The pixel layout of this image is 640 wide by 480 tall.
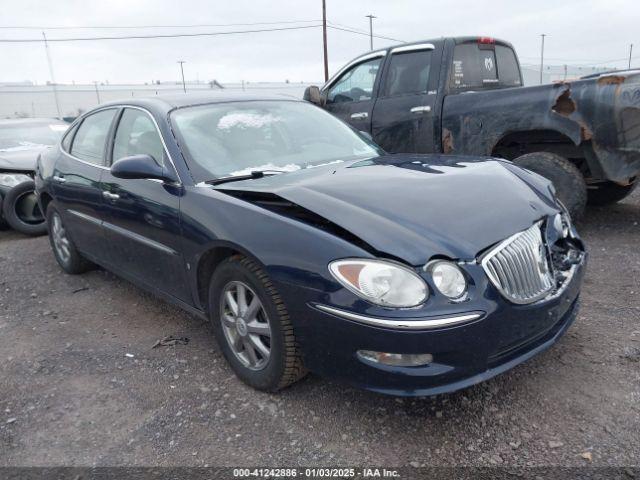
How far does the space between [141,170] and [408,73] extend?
385 cm

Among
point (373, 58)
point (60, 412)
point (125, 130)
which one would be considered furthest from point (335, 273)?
Answer: point (373, 58)

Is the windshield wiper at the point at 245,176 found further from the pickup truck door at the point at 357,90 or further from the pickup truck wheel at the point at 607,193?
the pickup truck wheel at the point at 607,193

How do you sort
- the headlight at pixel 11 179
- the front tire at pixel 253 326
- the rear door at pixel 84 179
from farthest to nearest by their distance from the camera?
the headlight at pixel 11 179 → the rear door at pixel 84 179 → the front tire at pixel 253 326

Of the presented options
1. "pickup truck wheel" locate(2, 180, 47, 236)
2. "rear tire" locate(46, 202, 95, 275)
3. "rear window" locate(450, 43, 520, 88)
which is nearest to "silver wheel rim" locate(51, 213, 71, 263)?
"rear tire" locate(46, 202, 95, 275)

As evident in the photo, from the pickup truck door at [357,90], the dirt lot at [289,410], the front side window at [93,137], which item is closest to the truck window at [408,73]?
the pickup truck door at [357,90]

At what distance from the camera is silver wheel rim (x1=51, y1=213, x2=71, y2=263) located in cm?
482

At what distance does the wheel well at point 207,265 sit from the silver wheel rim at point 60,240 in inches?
92.6

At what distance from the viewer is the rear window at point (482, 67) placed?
5738mm

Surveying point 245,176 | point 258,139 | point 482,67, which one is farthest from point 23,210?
point 482,67

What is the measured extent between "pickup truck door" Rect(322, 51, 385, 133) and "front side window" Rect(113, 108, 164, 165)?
2813 mm

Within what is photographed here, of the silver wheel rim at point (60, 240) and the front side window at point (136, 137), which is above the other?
the front side window at point (136, 137)

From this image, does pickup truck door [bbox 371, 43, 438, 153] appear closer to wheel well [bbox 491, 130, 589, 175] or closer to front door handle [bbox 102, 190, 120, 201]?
wheel well [bbox 491, 130, 589, 175]

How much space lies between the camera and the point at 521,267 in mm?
2391

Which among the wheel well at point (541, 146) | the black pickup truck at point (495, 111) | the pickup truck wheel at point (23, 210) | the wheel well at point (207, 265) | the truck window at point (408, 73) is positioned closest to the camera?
the wheel well at point (207, 265)
